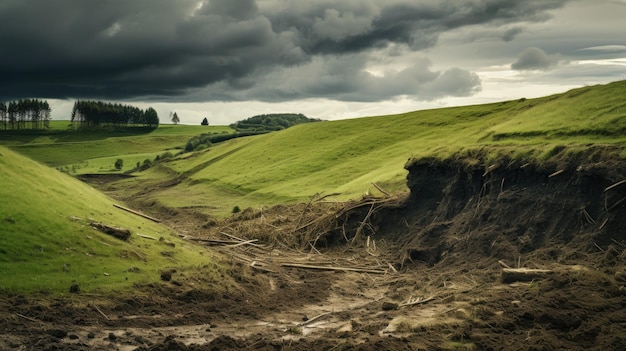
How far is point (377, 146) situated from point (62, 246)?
52.3 m

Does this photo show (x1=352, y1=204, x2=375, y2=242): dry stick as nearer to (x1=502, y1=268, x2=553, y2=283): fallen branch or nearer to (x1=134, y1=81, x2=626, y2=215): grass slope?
(x1=134, y1=81, x2=626, y2=215): grass slope

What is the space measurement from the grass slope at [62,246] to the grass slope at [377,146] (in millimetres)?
16591

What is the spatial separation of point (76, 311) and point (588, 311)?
14156 mm

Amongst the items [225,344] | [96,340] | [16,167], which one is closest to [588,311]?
[225,344]

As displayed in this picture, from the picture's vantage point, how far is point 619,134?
27109 mm

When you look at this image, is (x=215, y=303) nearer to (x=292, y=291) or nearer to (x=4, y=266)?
(x=292, y=291)

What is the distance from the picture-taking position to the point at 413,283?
907 inches

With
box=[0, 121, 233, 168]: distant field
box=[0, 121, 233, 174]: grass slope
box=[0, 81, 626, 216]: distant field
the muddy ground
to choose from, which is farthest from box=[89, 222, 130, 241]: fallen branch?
box=[0, 121, 233, 168]: distant field

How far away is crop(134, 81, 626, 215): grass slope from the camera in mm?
30967

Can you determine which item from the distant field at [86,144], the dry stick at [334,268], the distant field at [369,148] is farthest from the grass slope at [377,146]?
the distant field at [86,144]

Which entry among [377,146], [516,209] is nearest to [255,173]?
[377,146]

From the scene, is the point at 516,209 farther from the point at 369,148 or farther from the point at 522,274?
the point at 369,148

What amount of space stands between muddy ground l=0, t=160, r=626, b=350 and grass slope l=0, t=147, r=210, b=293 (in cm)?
116

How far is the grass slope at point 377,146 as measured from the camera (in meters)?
31.0
